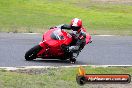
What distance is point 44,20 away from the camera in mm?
30359

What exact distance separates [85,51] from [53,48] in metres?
3.33

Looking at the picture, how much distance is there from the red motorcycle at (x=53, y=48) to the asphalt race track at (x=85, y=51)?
168mm

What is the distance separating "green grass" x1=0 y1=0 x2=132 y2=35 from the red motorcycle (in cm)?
926

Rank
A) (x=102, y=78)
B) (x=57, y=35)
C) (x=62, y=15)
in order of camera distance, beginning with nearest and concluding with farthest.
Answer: (x=102, y=78) → (x=57, y=35) → (x=62, y=15)

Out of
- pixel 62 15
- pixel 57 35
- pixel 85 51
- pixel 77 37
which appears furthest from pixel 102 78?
pixel 62 15

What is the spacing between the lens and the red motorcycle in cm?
1386

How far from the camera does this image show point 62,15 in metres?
34.7

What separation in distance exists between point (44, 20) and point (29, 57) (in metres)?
16.5

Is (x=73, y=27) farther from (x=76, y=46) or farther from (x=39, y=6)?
(x=39, y=6)

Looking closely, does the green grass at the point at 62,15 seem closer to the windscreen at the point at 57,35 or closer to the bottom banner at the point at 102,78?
the windscreen at the point at 57,35

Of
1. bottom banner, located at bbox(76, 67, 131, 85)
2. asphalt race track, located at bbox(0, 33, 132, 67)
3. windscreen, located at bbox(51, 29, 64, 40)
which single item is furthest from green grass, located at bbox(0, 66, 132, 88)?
bottom banner, located at bbox(76, 67, 131, 85)

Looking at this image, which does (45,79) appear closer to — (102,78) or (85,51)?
(102,78)

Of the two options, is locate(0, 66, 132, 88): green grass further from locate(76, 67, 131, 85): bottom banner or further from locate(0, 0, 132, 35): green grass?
locate(0, 0, 132, 35): green grass

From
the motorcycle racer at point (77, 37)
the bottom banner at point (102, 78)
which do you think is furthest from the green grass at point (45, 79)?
the bottom banner at point (102, 78)
